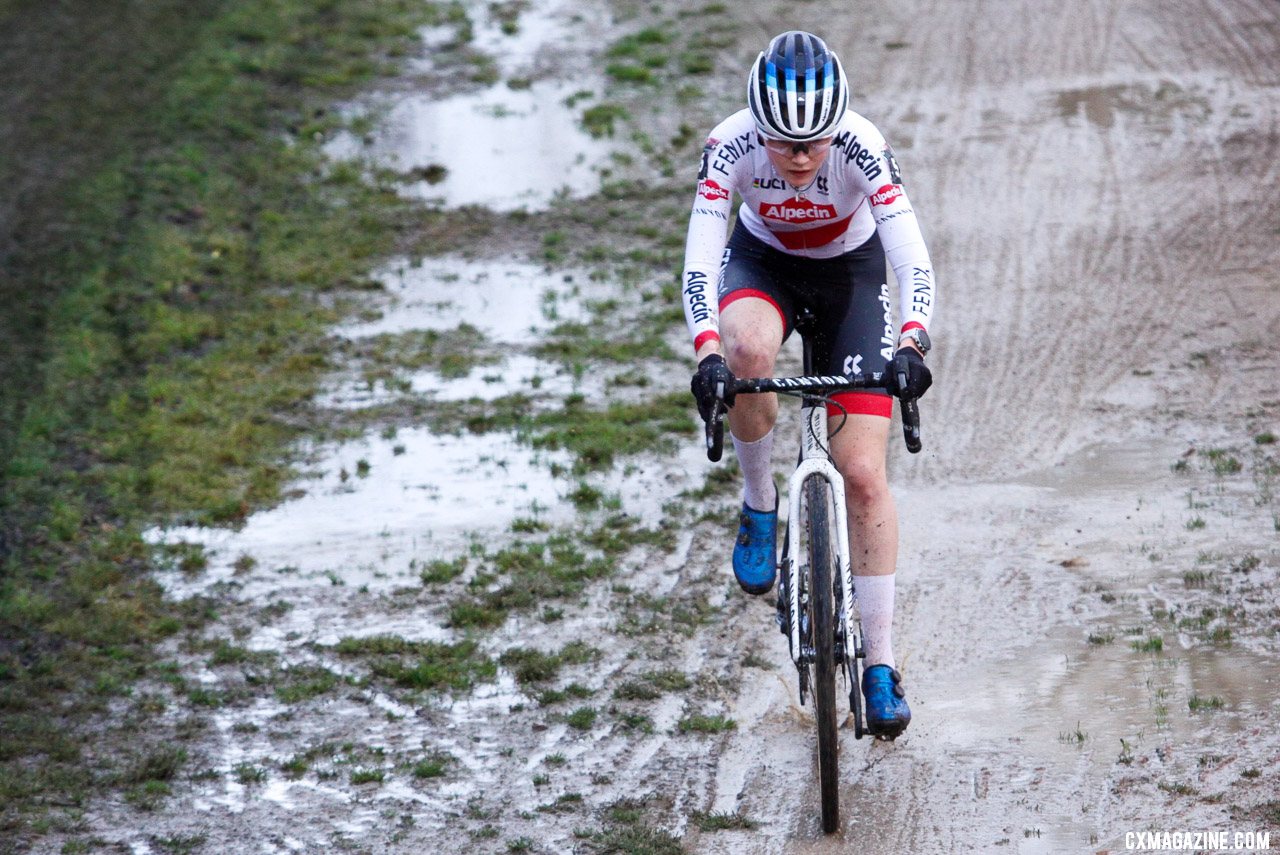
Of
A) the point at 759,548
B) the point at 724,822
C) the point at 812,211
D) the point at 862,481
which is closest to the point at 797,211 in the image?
the point at 812,211

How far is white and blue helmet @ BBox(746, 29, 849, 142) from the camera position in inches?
201

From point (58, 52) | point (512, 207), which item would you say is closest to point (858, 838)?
point (512, 207)

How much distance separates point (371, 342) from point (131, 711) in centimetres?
419

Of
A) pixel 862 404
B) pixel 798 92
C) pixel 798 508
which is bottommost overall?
pixel 798 508

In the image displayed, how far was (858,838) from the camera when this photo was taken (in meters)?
5.12

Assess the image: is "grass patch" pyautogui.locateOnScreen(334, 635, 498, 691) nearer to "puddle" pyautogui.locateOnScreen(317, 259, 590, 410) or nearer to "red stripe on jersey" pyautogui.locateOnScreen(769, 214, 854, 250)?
"red stripe on jersey" pyautogui.locateOnScreen(769, 214, 854, 250)

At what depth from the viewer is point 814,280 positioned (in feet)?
18.9

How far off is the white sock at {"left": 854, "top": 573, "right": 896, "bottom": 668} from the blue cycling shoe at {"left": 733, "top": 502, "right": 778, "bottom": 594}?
0.63 metres

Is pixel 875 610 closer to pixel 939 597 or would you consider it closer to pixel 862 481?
pixel 862 481

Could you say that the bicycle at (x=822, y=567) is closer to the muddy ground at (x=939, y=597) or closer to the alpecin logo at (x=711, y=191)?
the muddy ground at (x=939, y=597)

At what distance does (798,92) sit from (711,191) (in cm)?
63

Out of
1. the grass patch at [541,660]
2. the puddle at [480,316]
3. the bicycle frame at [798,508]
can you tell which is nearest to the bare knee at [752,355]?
the bicycle frame at [798,508]

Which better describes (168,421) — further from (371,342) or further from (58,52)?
(58,52)

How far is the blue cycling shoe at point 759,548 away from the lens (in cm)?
593
